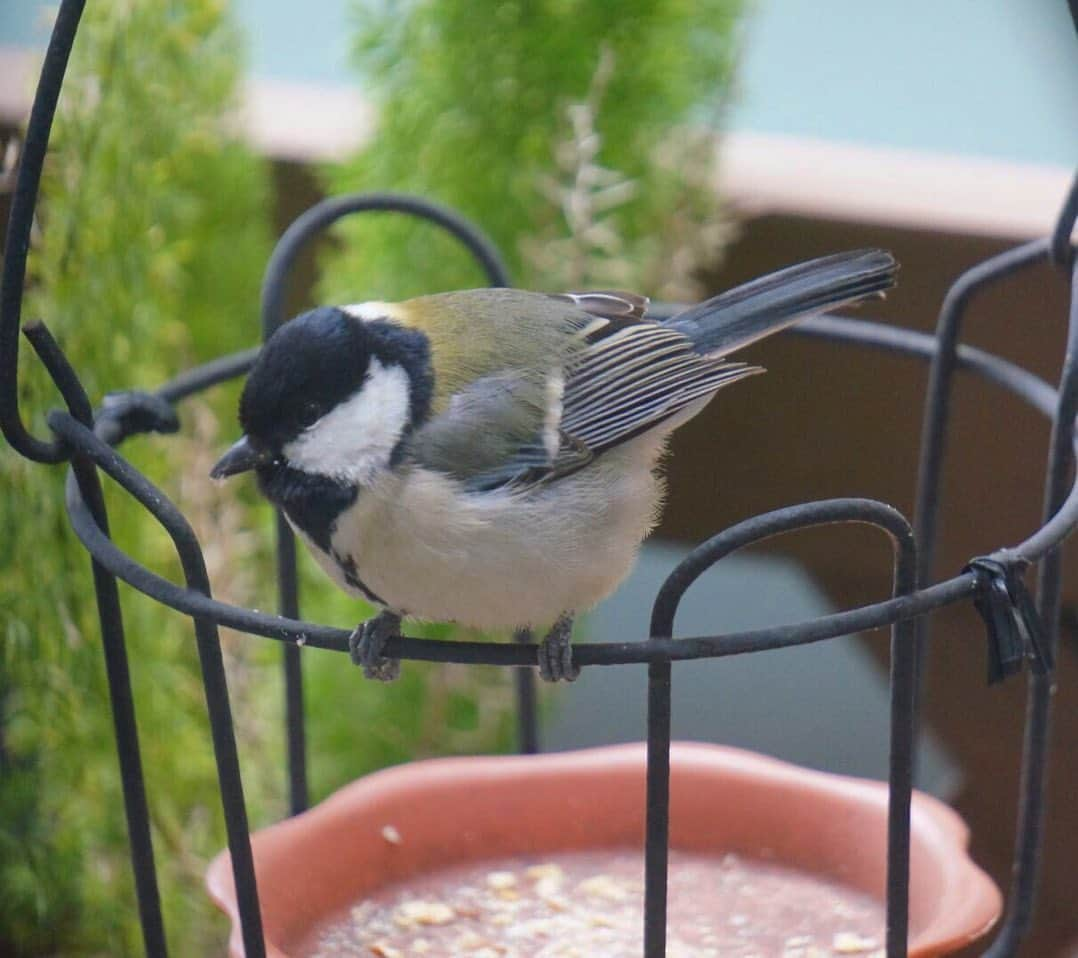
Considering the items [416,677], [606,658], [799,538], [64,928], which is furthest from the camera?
[799,538]

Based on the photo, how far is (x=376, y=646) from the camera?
44.9 inches

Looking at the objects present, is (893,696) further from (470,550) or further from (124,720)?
(124,720)

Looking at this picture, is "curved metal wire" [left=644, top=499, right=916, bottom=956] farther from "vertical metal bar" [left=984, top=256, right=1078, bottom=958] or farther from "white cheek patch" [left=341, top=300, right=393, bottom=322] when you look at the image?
"white cheek patch" [left=341, top=300, right=393, bottom=322]

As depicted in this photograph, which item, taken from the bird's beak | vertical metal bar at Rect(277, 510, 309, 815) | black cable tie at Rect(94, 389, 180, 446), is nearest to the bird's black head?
the bird's beak

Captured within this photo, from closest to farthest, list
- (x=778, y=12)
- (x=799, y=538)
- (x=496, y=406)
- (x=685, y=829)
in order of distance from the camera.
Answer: (x=496, y=406), (x=685, y=829), (x=799, y=538), (x=778, y=12)

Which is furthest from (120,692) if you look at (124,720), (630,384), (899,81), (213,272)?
(899,81)

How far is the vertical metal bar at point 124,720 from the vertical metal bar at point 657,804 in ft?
1.35

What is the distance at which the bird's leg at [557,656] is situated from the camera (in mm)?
1087

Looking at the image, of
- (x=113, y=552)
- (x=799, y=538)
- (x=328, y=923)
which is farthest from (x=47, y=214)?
(x=799, y=538)

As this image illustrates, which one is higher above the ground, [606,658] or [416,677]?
[606,658]

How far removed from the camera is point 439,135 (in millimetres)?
1862

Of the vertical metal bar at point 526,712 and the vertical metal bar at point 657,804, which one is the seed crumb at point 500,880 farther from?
the vertical metal bar at point 657,804

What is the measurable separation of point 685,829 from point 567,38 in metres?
0.96

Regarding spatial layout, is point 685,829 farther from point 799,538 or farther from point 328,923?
point 799,538
